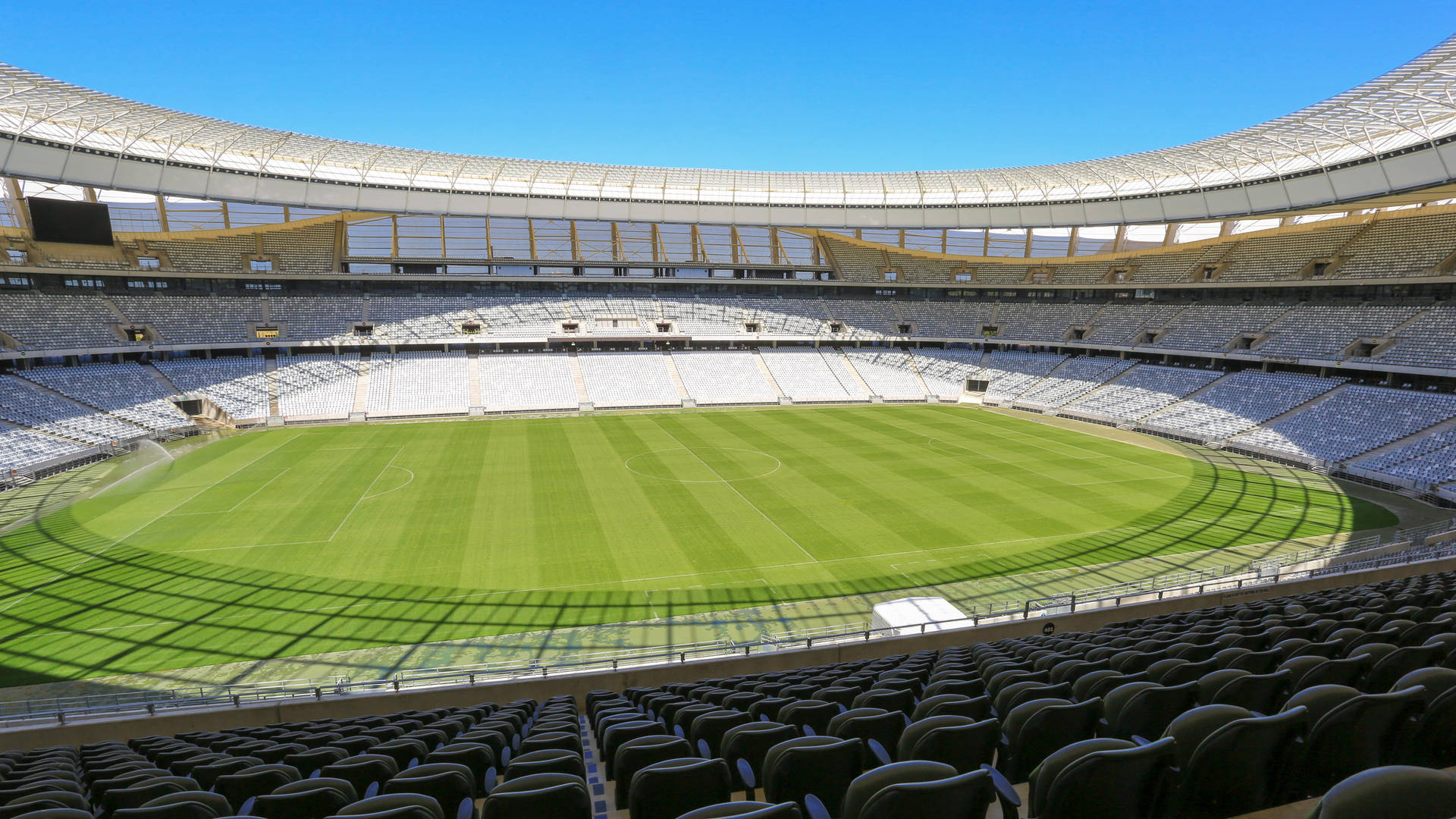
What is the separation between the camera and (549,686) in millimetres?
10812

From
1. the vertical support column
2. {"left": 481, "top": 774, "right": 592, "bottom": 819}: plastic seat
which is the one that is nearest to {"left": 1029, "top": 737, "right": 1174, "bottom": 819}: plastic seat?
{"left": 481, "top": 774, "right": 592, "bottom": 819}: plastic seat

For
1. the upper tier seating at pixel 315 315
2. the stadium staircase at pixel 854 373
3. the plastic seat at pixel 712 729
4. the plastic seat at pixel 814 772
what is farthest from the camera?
the stadium staircase at pixel 854 373

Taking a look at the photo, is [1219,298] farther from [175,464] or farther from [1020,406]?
[175,464]

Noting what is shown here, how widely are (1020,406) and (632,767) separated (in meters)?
51.1

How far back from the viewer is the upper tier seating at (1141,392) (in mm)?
43219

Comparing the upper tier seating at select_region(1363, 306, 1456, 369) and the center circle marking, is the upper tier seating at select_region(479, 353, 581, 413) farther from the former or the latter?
the upper tier seating at select_region(1363, 306, 1456, 369)

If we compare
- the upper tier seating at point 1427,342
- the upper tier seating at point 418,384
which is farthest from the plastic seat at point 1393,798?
the upper tier seating at point 418,384

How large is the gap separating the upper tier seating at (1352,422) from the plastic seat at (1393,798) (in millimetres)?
38666

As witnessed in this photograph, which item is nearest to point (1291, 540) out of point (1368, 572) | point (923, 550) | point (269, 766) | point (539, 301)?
point (1368, 572)

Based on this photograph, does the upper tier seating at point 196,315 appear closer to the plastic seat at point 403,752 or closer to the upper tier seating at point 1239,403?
the plastic seat at point 403,752

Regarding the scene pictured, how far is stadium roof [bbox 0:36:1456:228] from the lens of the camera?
30.9 metres

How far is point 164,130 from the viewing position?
38312 millimetres

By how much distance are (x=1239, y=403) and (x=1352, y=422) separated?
19.8 ft

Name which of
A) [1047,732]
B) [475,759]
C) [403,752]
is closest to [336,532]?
[403,752]
